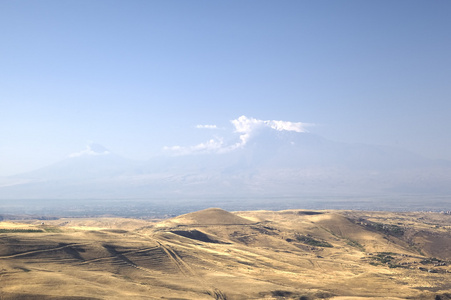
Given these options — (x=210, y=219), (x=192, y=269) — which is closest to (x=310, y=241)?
(x=210, y=219)

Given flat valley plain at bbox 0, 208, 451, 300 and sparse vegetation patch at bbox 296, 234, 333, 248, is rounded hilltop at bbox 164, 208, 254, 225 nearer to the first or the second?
flat valley plain at bbox 0, 208, 451, 300

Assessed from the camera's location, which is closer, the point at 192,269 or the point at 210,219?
the point at 192,269

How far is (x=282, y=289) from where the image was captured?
36.8 meters

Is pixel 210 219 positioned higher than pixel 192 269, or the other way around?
pixel 210 219

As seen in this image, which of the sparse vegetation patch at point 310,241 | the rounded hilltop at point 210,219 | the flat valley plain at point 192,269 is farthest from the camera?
the rounded hilltop at point 210,219

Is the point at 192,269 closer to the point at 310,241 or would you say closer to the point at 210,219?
the point at 310,241

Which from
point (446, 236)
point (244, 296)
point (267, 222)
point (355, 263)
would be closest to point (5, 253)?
point (244, 296)

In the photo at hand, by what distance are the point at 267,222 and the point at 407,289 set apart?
165ft

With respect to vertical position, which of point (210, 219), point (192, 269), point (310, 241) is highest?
point (210, 219)

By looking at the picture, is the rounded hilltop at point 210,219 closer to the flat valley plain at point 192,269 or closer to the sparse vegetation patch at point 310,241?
the flat valley plain at point 192,269

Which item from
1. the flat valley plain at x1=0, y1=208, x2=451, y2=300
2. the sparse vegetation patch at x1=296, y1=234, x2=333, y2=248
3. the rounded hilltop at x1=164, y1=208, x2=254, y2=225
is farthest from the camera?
the rounded hilltop at x1=164, y1=208, x2=254, y2=225

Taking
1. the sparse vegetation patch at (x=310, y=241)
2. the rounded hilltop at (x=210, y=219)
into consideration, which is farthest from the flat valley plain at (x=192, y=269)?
the rounded hilltop at (x=210, y=219)

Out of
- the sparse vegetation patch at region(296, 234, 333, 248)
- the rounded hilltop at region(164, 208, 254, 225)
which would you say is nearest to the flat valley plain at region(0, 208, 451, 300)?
the sparse vegetation patch at region(296, 234, 333, 248)

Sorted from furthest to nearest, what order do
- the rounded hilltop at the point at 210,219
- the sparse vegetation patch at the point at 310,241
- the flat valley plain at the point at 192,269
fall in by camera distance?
the rounded hilltop at the point at 210,219, the sparse vegetation patch at the point at 310,241, the flat valley plain at the point at 192,269
